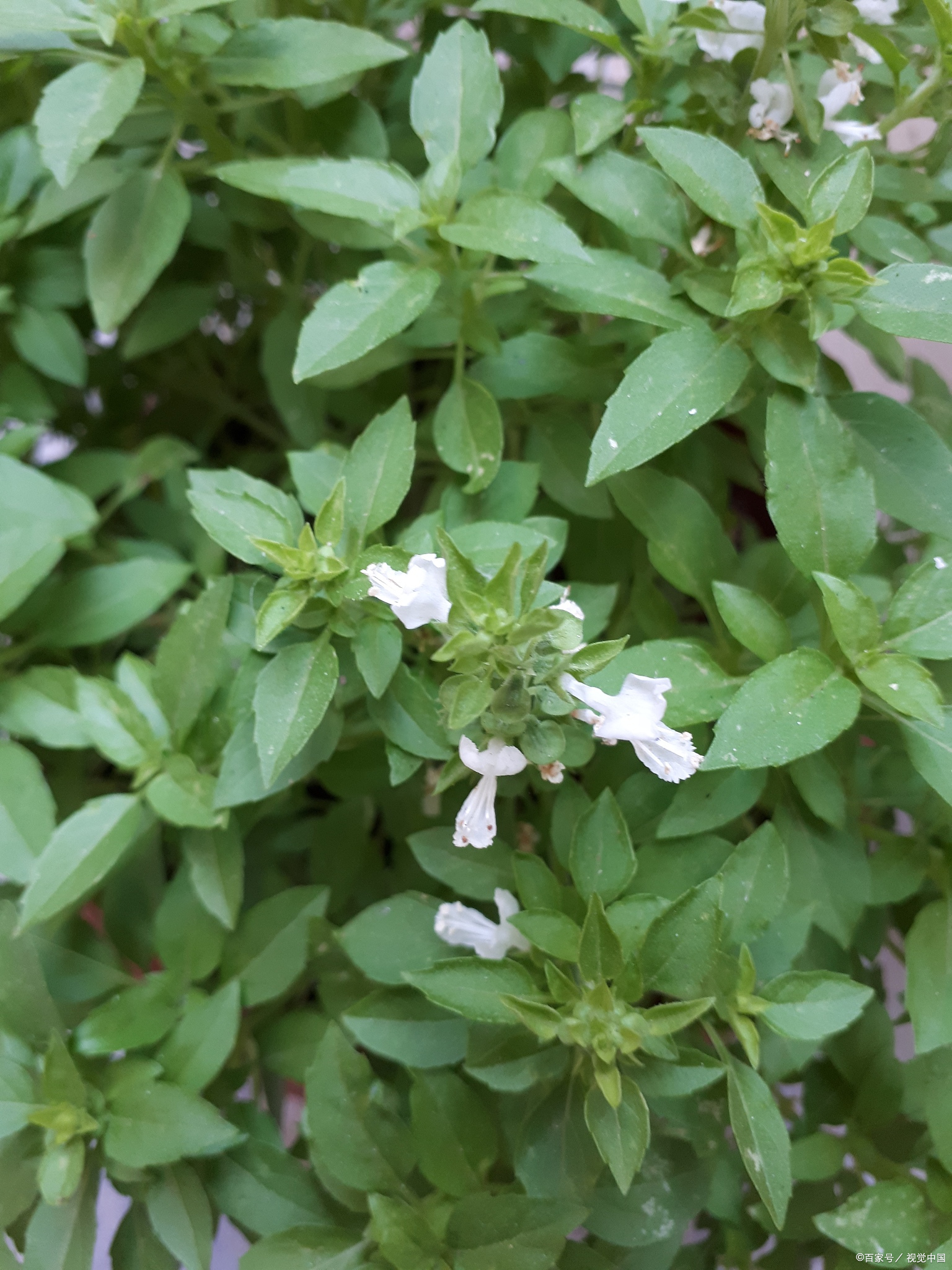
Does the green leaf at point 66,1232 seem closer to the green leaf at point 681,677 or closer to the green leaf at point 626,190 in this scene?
the green leaf at point 681,677

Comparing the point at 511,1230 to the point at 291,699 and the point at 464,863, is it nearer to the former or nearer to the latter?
the point at 464,863

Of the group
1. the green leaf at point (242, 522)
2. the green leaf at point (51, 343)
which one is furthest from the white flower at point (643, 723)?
the green leaf at point (51, 343)

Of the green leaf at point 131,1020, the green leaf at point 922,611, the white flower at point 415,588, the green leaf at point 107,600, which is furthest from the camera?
the green leaf at point 107,600

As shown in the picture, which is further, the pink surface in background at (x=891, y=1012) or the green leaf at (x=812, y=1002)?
the pink surface in background at (x=891, y=1012)

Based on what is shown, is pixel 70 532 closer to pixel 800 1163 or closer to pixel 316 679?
pixel 316 679

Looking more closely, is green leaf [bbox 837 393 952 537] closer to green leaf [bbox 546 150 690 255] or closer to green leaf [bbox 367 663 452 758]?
green leaf [bbox 546 150 690 255]

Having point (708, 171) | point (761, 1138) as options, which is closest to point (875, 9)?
point (708, 171)

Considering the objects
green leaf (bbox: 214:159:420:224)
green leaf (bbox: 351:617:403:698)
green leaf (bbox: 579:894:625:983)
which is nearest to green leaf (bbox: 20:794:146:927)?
green leaf (bbox: 351:617:403:698)
